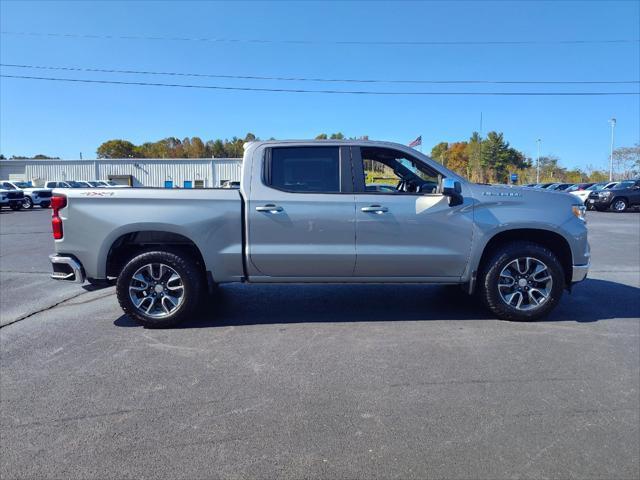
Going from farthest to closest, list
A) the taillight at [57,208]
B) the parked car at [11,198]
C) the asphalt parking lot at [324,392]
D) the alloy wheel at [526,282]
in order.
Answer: the parked car at [11,198] → the alloy wheel at [526,282] → the taillight at [57,208] → the asphalt parking lot at [324,392]

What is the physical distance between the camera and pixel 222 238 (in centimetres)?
495

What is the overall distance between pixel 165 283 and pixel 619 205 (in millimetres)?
27663

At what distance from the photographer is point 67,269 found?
16.2 feet

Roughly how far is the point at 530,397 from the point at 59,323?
5.03 metres

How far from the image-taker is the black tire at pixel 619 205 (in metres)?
25.2

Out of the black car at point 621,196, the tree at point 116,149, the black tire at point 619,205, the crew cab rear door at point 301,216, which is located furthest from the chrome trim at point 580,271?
the tree at point 116,149

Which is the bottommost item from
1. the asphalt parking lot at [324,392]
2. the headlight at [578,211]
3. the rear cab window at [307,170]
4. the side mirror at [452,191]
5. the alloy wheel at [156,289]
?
the asphalt parking lot at [324,392]

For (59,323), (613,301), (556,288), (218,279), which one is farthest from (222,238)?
(613,301)

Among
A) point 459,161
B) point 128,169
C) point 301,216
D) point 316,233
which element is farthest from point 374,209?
point 128,169

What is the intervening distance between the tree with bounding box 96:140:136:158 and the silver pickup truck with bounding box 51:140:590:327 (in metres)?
107

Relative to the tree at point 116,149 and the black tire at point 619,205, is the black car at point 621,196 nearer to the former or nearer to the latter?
the black tire at point 619,205

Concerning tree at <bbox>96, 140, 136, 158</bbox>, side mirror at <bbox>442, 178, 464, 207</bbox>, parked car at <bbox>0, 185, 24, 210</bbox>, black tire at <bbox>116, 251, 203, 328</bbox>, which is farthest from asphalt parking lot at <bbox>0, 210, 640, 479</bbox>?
tree at <bbox>96, 140, 136, 158</bbox>

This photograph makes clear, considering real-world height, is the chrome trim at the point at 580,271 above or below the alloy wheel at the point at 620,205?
below

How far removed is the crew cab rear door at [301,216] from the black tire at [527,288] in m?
1.58
